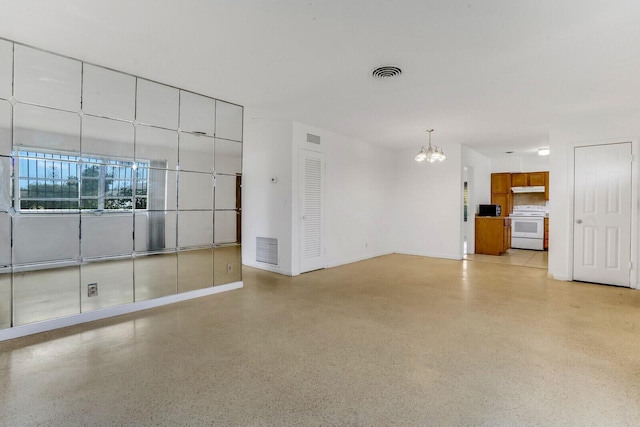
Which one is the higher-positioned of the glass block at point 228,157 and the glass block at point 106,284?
the glass block at point 228,157

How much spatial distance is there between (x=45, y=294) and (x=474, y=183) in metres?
A: 8.90

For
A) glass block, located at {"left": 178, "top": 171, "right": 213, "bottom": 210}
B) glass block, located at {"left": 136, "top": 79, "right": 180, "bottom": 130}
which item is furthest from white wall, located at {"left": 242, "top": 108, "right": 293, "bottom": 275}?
glass block, located at {"left": 178, "top": 171, "right": 213, "bottom": 210}

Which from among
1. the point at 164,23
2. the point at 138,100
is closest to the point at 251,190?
the point at 138,100

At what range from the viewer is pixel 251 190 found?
20.6ft

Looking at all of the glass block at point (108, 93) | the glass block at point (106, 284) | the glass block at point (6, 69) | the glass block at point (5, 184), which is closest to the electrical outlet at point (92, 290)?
the glass block at point (106, 284)

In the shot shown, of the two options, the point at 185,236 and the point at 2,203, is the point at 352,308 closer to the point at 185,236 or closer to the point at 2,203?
the point at 185,236

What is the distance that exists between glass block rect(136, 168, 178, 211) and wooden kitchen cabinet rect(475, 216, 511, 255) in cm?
720

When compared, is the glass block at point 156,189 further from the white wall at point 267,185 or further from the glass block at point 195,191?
the white wall at point 267,185

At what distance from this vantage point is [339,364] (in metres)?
2.46

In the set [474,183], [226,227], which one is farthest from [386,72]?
[474,183]

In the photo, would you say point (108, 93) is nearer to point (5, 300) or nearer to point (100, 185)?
point (100, 185)

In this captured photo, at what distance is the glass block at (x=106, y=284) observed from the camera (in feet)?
11.4

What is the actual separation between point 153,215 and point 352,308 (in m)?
2.75

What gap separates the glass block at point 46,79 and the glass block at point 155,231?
1.38 metres
